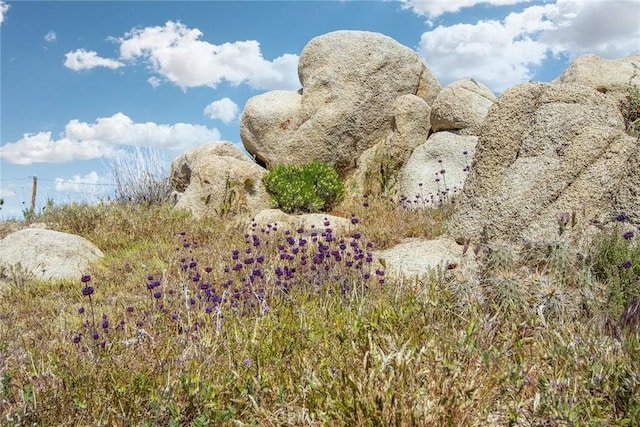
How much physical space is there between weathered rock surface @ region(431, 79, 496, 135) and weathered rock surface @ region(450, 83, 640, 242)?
5.52 meters

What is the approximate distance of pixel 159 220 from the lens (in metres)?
11.1

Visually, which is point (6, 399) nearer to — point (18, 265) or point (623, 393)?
point (623, 393)

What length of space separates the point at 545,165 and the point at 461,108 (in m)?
6.58

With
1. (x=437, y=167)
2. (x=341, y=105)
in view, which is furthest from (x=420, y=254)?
(x=341, y=105)

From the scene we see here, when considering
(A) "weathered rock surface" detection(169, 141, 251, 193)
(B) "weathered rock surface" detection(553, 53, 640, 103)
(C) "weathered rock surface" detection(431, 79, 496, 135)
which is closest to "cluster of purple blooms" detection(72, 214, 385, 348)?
(C) "weathered rock surface" detection(431, 79, 496, 135)

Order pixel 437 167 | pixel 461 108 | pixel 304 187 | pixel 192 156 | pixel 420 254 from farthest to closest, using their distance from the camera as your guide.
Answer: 1. pixel 192 156
2. pixel 461 108
3. pixel 437 167
4. pixel 304 187
5. pixel 420 254

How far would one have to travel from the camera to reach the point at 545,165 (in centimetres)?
789

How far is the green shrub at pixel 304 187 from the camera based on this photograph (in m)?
13.0

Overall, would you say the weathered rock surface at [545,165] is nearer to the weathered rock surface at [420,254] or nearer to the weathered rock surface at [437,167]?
the weathered rock surface at [420,254]

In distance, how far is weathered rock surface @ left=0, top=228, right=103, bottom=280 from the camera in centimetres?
854

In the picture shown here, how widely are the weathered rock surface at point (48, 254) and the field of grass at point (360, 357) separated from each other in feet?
7.03

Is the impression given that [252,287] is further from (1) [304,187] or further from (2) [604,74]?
(2) [604,74]

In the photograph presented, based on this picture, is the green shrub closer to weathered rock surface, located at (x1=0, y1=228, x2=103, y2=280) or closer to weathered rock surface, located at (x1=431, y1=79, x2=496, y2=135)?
weathered rock surface, located at (x1=431, y1=79, x2=496, y2=135)

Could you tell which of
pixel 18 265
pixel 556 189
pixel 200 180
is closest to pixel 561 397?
pixel 556 189
